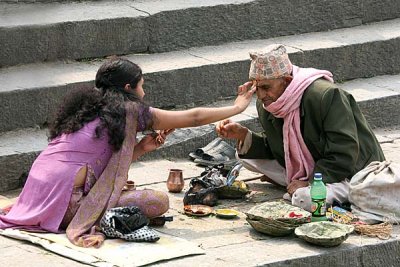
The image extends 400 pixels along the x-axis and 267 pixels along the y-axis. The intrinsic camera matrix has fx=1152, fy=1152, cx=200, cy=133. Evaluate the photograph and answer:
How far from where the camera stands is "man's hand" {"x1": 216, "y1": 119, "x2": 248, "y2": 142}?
8.20 metres

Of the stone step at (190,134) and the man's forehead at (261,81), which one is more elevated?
the man's forehead at (261,81)

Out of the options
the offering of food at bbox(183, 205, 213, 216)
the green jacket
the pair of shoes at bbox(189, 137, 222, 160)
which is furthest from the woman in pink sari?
the pair of shoes at bbox(189, 137, 222, 160)

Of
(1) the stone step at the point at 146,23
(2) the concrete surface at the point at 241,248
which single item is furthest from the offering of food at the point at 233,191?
(1) the stone step at the point at 146,23

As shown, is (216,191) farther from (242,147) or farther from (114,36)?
(114,36)

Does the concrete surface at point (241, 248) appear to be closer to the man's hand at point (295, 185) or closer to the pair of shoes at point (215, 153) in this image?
the man's hand at point (295, 185)

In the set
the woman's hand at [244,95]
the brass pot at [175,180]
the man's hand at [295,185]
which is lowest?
the brass pot at [175,180]

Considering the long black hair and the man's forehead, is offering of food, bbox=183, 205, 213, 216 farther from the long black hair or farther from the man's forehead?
the man's forehead

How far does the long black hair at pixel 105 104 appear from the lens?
7379mm

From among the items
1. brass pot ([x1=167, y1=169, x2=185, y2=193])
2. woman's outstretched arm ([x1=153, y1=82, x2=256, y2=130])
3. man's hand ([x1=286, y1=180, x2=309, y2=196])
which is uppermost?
woman's outstretched arm ([x1=153, y1=82, x2=256, y2=130])

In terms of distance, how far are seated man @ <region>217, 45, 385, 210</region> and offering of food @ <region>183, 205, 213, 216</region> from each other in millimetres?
586

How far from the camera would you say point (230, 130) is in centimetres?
825

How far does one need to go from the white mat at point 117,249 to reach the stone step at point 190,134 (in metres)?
1.11

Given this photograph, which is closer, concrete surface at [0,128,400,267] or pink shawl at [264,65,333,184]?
concrete surface at [0,128,400,267]

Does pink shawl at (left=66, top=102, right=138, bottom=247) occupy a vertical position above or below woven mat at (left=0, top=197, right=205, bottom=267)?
above
